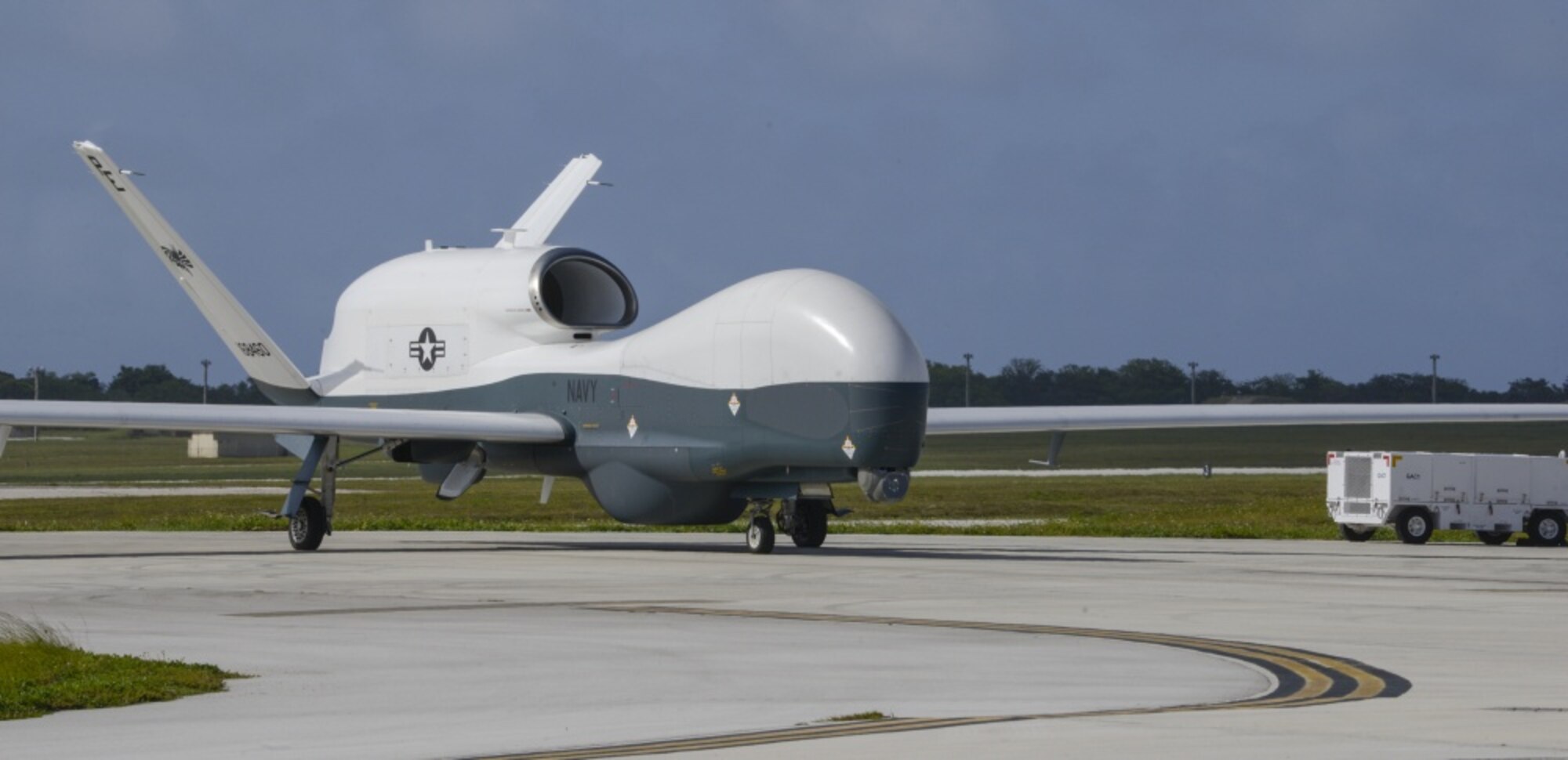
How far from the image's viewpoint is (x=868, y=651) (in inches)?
671

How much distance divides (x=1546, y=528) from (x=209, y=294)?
24734 millimetres

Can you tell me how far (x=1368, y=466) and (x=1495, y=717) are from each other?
96.1ft

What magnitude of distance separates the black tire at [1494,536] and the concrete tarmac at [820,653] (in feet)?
32.4

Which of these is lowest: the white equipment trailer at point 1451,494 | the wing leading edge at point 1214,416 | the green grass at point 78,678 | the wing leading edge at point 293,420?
the green grass at point 78,678

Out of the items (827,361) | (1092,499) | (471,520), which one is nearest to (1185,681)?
(827,361)

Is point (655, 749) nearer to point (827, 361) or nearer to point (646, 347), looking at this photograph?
point (827, 361)

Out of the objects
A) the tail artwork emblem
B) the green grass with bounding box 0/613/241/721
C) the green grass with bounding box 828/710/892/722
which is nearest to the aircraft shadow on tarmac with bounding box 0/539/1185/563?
the tail artwork emblem

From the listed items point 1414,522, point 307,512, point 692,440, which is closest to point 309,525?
point 307,512

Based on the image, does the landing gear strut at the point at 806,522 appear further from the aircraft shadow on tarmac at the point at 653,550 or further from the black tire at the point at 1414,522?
the black tire at the point at 1414,522

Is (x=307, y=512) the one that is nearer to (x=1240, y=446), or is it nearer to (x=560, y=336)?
(x=560, y=336)

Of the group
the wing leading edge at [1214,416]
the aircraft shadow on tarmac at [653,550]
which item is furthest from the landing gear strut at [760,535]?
the wing leading edge at [1214,416]

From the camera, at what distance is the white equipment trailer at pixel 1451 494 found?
40531 millimetres

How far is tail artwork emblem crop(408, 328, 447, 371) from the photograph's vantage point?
39.0m

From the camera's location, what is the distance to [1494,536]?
4153 cm
